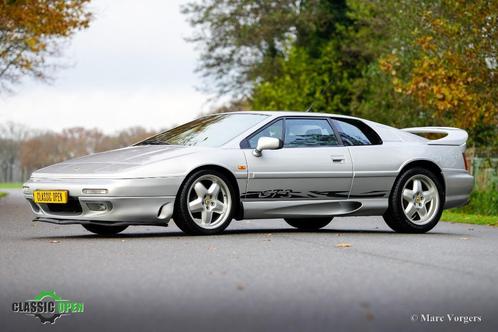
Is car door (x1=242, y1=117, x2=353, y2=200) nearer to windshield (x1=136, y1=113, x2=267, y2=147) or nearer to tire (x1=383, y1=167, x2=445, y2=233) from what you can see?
windshield (x1=136, y1=113, x2=267, y2=147)

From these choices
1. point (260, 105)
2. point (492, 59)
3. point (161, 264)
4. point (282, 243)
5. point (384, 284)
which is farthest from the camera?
point (260, 105)

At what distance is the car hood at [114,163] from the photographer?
10883 mm

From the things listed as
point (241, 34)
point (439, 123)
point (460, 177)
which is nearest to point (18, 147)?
point (241, 34)

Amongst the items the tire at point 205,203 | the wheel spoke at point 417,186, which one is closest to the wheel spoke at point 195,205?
the tire at point 205,203

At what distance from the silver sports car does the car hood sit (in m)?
0.01

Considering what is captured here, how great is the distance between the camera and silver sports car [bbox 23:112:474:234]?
35.7ft

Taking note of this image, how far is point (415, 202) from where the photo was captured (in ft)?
41.4

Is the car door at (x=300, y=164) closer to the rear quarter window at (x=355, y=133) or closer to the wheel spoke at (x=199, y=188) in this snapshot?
the rear quarter window at (x=355, y=133)

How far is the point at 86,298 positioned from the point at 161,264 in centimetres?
186

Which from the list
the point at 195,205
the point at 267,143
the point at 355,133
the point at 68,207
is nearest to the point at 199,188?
Answer: the point at 195,205

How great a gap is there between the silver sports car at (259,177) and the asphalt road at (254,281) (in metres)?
0.37

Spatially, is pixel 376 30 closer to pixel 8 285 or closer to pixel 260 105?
pixel 260 105

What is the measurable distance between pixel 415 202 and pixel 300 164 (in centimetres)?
168

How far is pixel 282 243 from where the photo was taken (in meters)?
10.4
